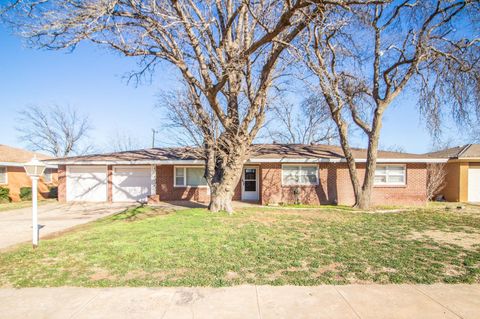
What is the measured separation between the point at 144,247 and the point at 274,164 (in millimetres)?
10496

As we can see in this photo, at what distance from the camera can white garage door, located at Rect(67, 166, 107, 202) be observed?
681 inches

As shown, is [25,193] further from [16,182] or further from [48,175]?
[48,175]

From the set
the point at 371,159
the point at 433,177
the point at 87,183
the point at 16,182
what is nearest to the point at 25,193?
the point at 16,182

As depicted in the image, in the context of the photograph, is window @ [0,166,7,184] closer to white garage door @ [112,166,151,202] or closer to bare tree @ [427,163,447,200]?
white garage door @ [112,166,151,202]

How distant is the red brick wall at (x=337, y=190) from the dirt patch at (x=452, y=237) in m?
7.30

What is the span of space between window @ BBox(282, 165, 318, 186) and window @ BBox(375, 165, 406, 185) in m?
3.82

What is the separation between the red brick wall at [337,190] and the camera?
51.8 ft

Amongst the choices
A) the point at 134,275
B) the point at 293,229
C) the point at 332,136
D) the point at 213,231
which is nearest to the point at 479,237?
the point at 293,229

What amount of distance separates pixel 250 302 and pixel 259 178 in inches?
526

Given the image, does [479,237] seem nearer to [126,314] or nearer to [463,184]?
[126,314]

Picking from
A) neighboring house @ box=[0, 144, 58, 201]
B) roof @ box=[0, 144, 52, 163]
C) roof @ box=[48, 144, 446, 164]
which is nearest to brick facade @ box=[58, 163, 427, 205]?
roof @ box=[48, 144, 446, 164]

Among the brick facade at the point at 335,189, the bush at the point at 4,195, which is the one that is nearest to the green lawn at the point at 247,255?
the brick facade at the point at 335,189

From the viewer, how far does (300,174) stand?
634 inches

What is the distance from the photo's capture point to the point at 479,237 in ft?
25.6
